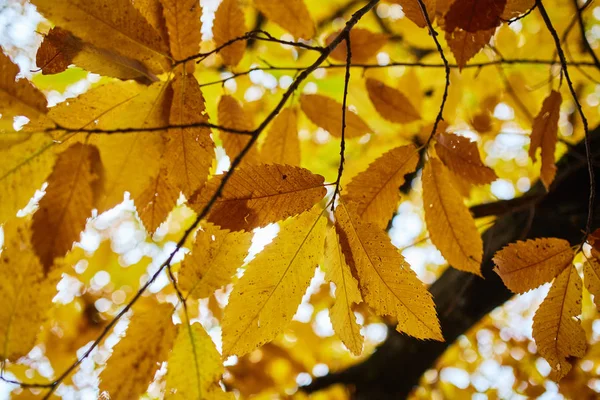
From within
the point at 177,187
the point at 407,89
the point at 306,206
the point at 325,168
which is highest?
the point at 325,168

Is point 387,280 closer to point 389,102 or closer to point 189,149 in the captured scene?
point 189,149

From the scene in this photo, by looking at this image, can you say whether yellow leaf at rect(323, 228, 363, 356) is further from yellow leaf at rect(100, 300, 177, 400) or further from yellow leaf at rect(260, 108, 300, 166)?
yellow leaf at rect(260, 108, 300, 166)

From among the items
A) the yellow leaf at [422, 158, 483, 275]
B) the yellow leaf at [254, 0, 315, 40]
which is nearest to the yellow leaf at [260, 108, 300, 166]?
the yellow leaf at [254, 0, 315, 40]

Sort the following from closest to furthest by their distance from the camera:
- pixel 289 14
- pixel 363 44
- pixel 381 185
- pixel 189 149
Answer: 1. pixel 189 149
2. pixel 381 185
3. pixel 289 14
4. pixel 363 44

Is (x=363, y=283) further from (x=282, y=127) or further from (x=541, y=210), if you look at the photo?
(x=541, y=210)

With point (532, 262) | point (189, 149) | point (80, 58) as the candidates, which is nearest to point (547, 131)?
point (532, 262)

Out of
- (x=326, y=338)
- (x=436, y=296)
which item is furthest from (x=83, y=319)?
(x=436, y=296)
